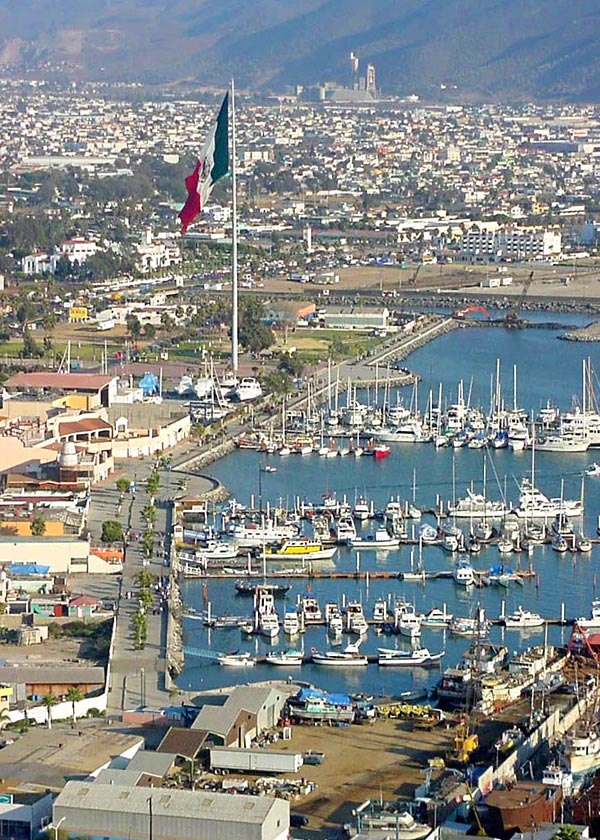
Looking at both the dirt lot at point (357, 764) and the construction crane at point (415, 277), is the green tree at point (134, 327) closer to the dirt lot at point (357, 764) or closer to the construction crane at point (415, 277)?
the construction crane at point (415, 277)

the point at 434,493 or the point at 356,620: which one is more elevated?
the point at 434,493

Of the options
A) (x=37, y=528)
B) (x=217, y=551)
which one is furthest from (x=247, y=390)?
(x=37, y=528)

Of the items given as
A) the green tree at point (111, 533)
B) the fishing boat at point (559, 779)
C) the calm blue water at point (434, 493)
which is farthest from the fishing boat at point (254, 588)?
the fishing boat at point (559, 779)

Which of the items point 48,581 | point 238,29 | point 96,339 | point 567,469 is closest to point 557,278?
point 96,339

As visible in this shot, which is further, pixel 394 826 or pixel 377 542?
pixel 377 542

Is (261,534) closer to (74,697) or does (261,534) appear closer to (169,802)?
(74,697)

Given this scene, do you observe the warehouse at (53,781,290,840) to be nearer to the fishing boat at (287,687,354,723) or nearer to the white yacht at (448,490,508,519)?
the fishing boat at (287,687,354,723)
